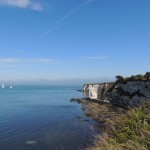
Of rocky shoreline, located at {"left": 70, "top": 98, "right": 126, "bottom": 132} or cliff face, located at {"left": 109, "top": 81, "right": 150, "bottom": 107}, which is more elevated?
cliff face, located at {"left": 109, "top": 81, "right": 150, "bottom": 107}

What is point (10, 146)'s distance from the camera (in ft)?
124

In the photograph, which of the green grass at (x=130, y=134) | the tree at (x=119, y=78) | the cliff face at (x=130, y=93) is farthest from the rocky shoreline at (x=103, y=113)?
the tree at (x=119, y=78)

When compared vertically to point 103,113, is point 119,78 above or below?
above

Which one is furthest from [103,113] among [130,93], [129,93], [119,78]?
[119,78]

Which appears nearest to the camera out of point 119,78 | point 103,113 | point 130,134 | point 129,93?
point 130,134

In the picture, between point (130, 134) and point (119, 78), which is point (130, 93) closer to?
point (119, 78)

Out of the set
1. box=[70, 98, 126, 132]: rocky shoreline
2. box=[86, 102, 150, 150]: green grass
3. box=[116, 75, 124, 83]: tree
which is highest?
box=[116, 75, 124, 83]: tree

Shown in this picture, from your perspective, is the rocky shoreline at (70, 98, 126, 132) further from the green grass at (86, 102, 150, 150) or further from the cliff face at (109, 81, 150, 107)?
the green grass at (86, 102, 150, 150)

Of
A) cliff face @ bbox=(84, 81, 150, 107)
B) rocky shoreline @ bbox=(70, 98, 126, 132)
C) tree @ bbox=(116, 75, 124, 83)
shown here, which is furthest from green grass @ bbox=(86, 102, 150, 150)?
tree @ bbox=(116, 75, 124, 83)

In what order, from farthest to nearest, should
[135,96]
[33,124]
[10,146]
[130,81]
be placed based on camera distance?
[130,81] < [135,96] < [33,124] < [10,146]

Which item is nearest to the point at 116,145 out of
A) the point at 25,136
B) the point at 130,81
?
the point at 25,136

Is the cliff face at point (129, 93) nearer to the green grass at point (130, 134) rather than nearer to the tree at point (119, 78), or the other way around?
the tree at point (119, 78)

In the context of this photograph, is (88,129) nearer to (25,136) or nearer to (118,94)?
(25,136)

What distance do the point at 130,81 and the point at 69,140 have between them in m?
41.2
